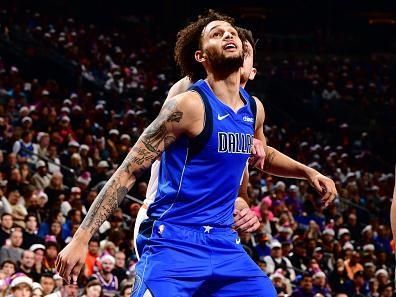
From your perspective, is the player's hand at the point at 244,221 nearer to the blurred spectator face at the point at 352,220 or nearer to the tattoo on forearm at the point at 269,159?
the tattoo on forearm at the point at 269,159

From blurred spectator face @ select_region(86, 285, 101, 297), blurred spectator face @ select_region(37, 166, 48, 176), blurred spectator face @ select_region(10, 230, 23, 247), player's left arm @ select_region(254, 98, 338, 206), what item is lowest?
blurred spectator face @ select_region(86, 285, 101, 297)

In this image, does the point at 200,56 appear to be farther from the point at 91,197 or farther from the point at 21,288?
the point at 91,197

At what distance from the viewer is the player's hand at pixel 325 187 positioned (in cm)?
473

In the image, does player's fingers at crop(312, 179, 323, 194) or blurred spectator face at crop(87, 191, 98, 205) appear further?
blurred spectator face at crop(87, 191, 98, 205)

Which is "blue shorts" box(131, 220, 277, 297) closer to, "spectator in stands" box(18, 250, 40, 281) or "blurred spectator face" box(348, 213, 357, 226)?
"spectator in stands" box(18, 250, 40, 281)

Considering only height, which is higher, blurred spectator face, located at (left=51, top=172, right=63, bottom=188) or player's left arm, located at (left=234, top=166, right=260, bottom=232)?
blurred spectator face, located at (left=51, top=172, right=63, bottom=188)

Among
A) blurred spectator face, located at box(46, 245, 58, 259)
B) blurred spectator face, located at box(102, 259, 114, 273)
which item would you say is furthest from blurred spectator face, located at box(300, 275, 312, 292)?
blurred spectator face, located at box(46, 245, 58, 259)

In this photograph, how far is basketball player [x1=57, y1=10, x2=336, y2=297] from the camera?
4246 mm

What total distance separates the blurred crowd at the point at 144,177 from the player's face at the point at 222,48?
13.2 ft

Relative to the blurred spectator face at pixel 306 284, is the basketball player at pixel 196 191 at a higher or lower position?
higher

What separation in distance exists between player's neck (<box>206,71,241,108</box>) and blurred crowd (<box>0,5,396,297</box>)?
399 cm

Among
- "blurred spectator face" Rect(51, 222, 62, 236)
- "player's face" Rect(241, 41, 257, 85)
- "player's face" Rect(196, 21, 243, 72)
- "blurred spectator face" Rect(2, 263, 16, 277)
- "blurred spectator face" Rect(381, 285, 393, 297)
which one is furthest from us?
"blurred spectator face" Rect(381, 285, 393, 297)

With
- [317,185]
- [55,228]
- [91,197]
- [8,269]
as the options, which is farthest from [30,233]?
[317,185]

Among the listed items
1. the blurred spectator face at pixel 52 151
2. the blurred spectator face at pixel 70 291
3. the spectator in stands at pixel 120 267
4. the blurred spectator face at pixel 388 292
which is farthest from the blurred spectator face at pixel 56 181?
the blurred spectator face at pixel 388 292
